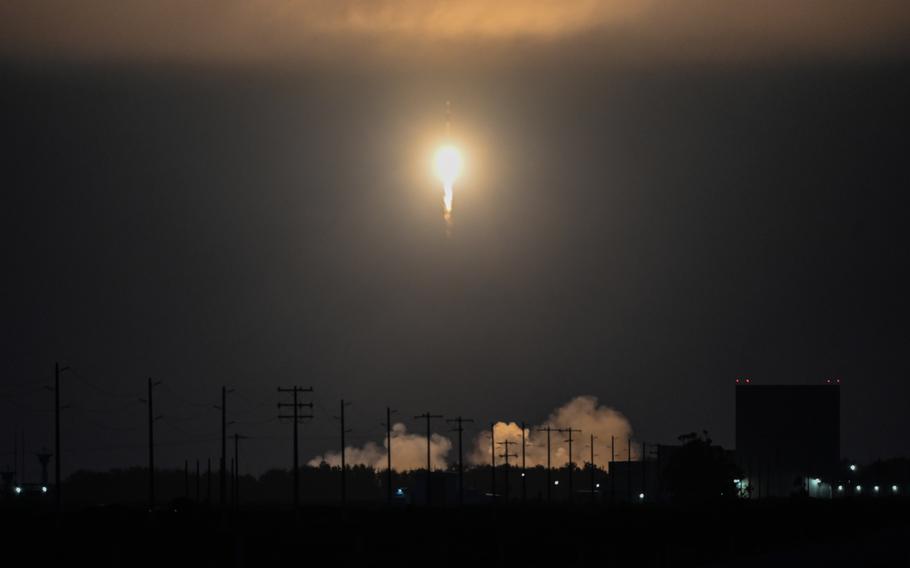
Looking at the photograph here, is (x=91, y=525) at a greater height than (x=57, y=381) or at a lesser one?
lesser

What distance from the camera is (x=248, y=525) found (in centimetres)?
11119

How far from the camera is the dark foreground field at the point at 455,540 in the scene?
230 ft

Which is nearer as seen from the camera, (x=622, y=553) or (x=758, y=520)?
(x=622, y=553)

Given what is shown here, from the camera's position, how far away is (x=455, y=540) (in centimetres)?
8919

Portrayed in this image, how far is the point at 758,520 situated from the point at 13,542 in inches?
2123

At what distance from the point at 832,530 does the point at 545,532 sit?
20.7m

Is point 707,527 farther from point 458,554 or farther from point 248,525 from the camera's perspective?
point 248,525

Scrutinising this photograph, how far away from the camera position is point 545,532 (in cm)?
9800

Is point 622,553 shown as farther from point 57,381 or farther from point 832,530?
point 57,381

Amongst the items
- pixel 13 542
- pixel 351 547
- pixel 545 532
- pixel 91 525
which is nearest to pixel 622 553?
pixel 351 547

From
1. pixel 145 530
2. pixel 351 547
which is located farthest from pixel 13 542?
pixel 351 547

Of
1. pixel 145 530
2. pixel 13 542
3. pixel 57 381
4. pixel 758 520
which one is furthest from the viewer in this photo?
pixel 57 381

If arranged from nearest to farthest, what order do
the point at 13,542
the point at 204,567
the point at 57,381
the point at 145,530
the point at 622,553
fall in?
the point at 204,567
the point at 622,553
the point at 13,542
the point at 145,530
the point at 57,381

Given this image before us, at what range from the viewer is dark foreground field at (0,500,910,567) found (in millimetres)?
70188
